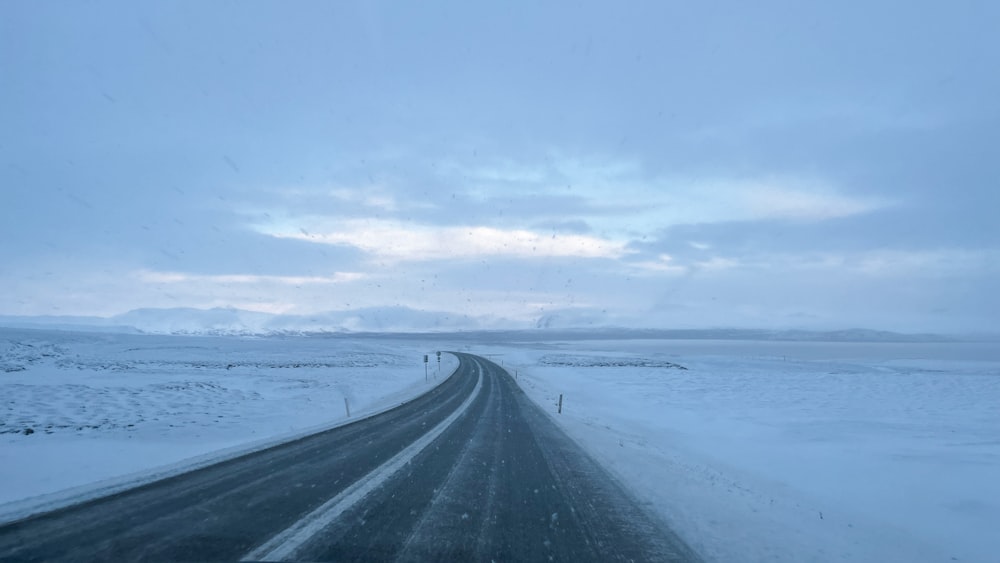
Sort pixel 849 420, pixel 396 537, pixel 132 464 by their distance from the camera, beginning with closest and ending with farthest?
pixel 396 537 → pixel 132 464 → pixel 849 420

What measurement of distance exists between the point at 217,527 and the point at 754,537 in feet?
23.7

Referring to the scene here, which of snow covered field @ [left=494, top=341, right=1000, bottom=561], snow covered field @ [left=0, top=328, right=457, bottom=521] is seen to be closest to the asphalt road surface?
snow covered field @ [left=494, top=341, right=1000, bottom=561]

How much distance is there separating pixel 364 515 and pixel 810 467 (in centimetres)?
1322

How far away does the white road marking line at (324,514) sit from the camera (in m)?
5.89

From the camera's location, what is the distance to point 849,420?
24.2 metres

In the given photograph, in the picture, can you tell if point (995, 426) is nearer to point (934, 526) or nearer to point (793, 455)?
point (793, 455)

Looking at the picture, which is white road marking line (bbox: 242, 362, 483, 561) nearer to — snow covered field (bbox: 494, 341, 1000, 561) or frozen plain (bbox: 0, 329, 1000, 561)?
frozen plain (bbox: 0, 329, 1000, 561)

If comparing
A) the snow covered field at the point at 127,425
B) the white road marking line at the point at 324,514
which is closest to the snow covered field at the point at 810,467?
the white road marking line at the point at 324,514

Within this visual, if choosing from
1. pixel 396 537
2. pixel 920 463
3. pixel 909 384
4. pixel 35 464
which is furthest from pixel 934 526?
pixel 909 384

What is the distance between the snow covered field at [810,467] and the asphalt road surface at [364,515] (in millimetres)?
1203

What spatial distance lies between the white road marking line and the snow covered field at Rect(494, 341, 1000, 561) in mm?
4732

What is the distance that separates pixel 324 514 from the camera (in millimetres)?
7434

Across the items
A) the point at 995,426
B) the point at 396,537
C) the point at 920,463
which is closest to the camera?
the point at 396,537

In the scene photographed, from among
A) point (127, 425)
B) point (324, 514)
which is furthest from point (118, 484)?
point (127, 425)
